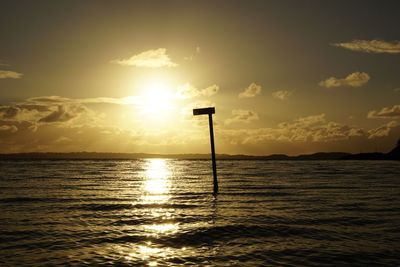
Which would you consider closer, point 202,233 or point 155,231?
point 202,233

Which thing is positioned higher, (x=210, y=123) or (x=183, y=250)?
(x=210, y=123)

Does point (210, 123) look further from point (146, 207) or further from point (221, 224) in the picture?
point (221, 224)

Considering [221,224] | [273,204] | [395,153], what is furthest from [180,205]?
[395,153]

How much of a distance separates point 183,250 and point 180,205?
10695 millimetres

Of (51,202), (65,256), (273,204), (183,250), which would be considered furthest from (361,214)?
(51,202)

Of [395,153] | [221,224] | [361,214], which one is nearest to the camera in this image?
[221,224]

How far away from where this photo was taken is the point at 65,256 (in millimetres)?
10375

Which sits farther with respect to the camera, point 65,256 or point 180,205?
point 180,205

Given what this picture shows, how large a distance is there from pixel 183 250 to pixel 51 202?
47.8ft

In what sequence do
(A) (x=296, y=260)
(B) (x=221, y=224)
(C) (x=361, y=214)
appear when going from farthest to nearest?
(C) (x=361, y=214)
(B) (x=221, y=224)
(A) (x=296, y=260)

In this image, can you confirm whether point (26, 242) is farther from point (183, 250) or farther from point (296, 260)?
point (296, 260)

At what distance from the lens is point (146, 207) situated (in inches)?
818

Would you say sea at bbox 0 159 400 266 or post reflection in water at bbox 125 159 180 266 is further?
post reflection in water at bbox 125 159 180 266

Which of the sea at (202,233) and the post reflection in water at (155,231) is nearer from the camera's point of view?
the sea at (202,233)
